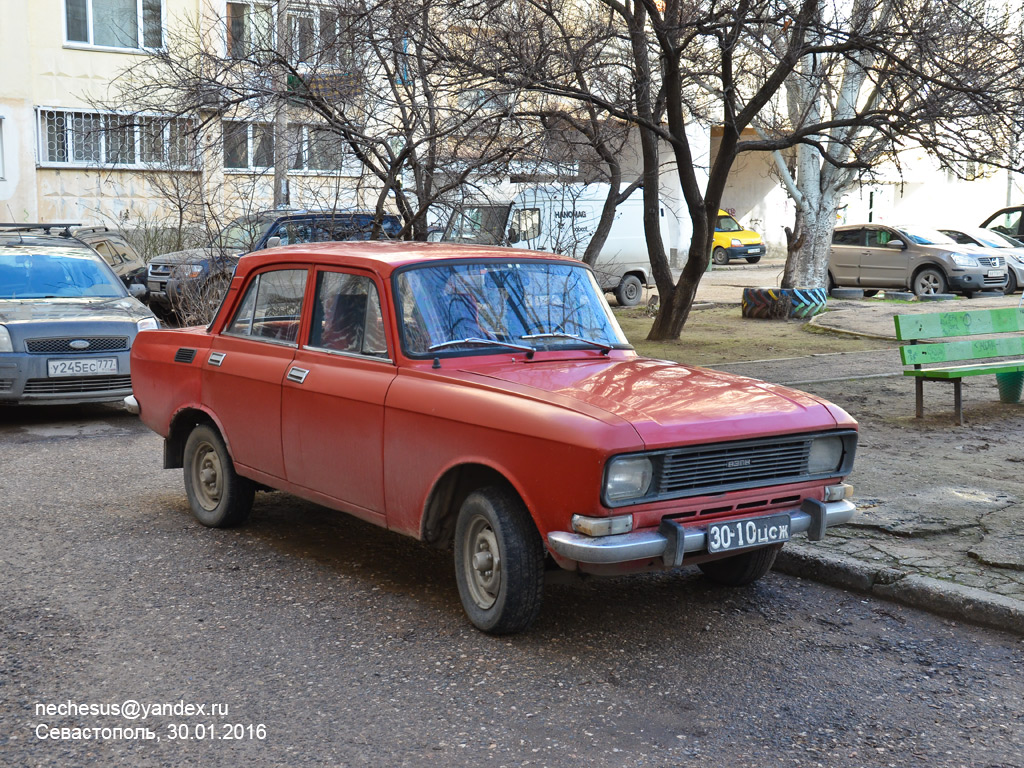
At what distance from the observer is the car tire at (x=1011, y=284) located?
78.4 feet

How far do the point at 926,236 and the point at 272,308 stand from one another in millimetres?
20849

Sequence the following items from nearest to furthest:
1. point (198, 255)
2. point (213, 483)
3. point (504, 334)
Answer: point (504, 334) < point (213, 483) < point (198, 255)

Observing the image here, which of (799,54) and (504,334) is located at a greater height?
(799,54)

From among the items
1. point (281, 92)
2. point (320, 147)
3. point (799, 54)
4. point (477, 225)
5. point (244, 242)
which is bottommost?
point (244, 242)

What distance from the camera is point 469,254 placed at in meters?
5.70

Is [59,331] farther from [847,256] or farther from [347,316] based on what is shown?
[847,256]

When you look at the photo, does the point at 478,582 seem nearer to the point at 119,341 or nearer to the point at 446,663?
the point at 446,663

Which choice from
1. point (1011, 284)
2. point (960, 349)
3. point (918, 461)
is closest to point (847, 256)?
point (1011, 284)

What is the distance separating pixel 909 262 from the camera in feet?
78.3

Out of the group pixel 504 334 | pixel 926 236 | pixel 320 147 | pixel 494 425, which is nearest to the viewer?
pixel 494 425

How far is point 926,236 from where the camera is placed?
2416 cm

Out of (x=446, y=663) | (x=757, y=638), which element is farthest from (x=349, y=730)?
(x=757, y=638)

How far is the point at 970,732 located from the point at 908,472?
12.8 ft

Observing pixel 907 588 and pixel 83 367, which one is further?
pixel 83 367
